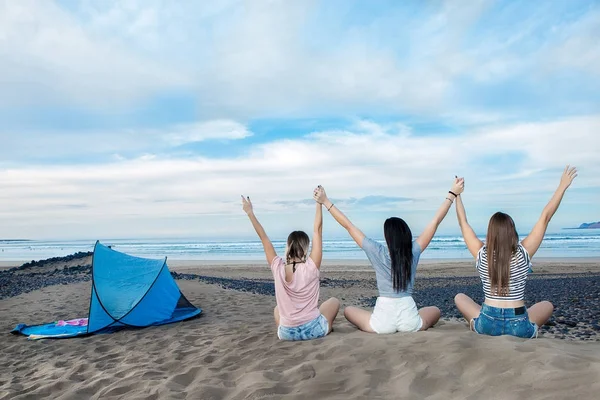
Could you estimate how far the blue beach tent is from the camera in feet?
27.1

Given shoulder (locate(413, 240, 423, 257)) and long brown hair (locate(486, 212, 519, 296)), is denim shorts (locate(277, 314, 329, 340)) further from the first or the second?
long brown hair (locate(486, 212, 519, 296))

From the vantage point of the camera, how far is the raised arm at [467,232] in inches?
206

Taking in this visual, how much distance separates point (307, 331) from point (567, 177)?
3.37 meters

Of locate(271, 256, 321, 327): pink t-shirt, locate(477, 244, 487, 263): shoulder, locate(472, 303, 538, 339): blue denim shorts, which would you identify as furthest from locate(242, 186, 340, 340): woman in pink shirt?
locate(472, 303, 538, 339): blue denim shorts

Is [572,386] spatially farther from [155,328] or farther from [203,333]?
[155,328]

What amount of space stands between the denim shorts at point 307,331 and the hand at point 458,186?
226 cm

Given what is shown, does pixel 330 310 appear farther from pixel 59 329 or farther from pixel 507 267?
pixel 59 329

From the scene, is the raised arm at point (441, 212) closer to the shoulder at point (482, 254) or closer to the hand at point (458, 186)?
the hand at point (458, 186)

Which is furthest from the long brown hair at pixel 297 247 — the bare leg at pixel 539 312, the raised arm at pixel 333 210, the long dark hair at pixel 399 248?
the bare leg at pixel 539 312

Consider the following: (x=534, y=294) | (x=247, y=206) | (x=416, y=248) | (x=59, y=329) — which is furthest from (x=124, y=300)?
(x=534, y=294)

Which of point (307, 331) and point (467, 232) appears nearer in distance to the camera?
point (467, 232)

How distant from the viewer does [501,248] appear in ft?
16.0

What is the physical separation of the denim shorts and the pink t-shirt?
0.05m

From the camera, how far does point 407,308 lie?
5637 mm
